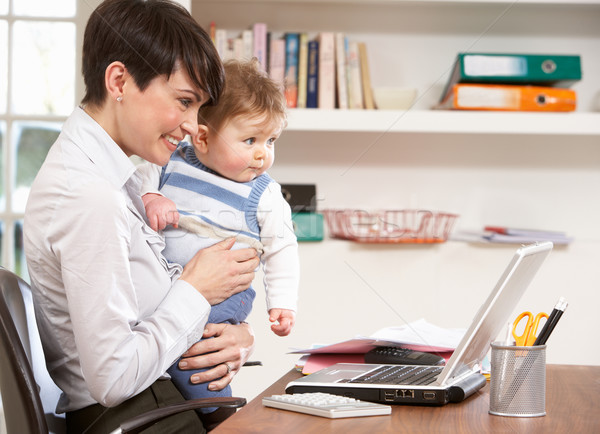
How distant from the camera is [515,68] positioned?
251cm

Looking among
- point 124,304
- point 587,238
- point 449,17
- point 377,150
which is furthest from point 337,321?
point 124,304

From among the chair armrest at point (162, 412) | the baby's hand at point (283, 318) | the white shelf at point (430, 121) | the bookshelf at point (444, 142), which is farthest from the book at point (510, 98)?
the chair armrest at point (162, 412)

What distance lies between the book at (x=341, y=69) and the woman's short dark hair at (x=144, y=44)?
1406 millimetres

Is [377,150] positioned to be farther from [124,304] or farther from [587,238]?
[124,304]

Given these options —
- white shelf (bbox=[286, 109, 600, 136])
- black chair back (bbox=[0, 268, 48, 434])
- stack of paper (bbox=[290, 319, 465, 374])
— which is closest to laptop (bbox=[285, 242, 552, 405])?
stack of paper (bbox=[290, 319, 465, 374])

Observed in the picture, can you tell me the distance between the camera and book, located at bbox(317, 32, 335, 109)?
257 cm

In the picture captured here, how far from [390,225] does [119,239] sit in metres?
1.71

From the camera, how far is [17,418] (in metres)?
0.98

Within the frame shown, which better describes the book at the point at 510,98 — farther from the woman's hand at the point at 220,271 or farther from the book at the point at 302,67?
the woman's hand at the point at 220,271

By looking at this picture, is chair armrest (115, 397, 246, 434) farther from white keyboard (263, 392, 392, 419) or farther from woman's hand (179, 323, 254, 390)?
woman's hand (179, 323, 254, 390)

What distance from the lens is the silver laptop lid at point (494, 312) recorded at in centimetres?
88

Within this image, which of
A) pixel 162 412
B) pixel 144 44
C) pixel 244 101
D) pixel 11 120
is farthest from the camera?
pixel 11 120

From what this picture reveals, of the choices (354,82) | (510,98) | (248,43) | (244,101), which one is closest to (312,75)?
(354,82)

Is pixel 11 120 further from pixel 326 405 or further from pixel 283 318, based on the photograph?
pixel 326 405
